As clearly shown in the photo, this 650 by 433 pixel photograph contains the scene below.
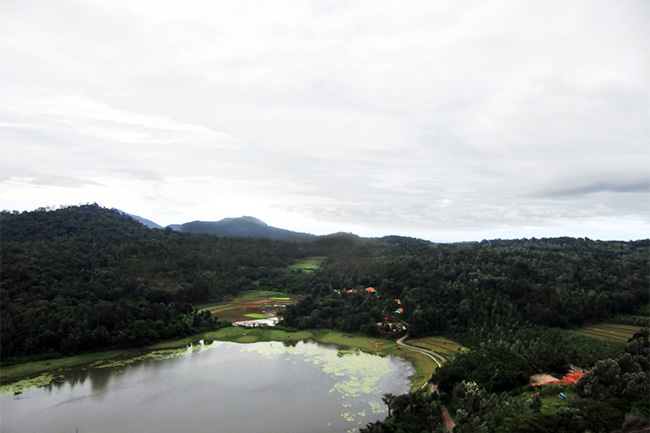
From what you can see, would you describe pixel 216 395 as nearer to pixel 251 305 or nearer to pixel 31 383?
pixel 31 383

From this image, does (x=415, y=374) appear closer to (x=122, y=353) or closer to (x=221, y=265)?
(x=122, y=353)

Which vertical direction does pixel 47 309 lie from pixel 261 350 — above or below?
above

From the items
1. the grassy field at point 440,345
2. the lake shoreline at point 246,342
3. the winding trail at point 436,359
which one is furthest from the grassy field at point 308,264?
the winding trail at point 436,359

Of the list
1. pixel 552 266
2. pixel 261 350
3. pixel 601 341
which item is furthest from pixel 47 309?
pixel 552 266

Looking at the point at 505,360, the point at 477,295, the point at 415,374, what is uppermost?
the point at 477,295

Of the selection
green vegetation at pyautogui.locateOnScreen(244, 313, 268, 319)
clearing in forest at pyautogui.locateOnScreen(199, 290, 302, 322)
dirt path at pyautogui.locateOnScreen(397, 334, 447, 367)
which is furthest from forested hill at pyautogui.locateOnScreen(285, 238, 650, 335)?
clearing in forest at pyautogui.locateOnScreen(199, 290, 302, 322)

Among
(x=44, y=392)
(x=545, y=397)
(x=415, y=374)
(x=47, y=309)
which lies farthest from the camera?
(x=47, y=309)

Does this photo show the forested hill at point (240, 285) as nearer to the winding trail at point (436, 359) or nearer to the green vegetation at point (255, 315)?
the winding trail at point (436, 359)
